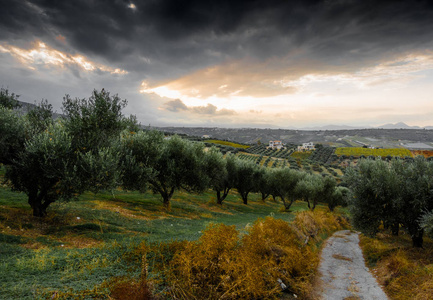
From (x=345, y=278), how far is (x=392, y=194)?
331 inches

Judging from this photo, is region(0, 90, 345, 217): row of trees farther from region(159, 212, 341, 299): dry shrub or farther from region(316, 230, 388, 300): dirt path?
region(316, 230, 388, 300): dirt path

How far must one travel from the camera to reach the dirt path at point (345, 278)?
11.7 m

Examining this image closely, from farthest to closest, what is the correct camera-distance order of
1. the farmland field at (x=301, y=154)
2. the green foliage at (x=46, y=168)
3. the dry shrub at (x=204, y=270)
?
the farmland field at (x=301, y=154)
the green foliage at (x=46, y=168)
the dry shrub at (x=204, y=270)

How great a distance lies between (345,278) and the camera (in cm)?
1409

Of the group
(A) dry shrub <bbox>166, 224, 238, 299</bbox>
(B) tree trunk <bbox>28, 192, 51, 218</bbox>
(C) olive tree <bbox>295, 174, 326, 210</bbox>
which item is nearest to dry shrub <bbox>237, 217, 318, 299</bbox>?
(A) dry shrub <bbox>166, 224, 238, 299</bbox>

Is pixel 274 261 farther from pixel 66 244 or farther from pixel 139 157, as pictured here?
pixel 139 157

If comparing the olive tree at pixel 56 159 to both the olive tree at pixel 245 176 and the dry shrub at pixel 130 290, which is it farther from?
the olive tree at pixel 245 176

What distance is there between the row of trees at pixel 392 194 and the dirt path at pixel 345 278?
3.36 m

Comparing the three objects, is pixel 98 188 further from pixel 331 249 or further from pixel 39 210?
pixel 331 249

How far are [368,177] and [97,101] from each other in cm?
2530

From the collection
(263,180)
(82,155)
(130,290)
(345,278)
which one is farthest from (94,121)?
(263,180)

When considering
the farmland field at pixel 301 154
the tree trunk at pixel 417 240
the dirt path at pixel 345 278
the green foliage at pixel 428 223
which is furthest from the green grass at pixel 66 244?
the farmland field at pixel 301 154

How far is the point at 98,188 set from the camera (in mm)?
15102

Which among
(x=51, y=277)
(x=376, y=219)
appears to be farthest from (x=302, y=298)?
(x=376, y=219)
